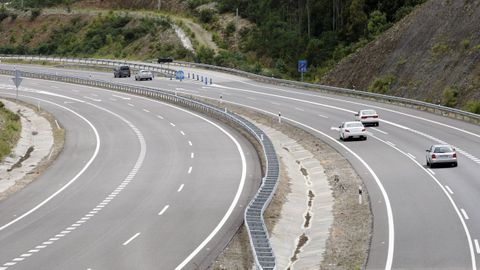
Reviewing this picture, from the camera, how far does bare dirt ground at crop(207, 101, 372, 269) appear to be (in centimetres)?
2597

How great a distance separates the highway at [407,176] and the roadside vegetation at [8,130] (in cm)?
1913

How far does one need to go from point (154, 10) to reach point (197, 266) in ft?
421

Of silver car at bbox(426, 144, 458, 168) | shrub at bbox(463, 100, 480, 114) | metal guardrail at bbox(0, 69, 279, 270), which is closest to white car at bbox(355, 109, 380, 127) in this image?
shrub at bbox(463, 100, 480, 114)

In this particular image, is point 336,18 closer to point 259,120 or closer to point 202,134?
point 259,120

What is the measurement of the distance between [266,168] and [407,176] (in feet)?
22.0

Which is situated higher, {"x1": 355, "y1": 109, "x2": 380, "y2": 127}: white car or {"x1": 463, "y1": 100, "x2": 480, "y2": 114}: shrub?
{"x1": 463, "y1": 100, "x2": 480, "y2": 114}: shrub

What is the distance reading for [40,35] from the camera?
149 metres

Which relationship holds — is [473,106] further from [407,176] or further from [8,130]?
[8,130]

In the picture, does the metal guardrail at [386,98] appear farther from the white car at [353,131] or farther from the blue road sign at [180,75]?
the white car at [353,131]

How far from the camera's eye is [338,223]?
3172 cm

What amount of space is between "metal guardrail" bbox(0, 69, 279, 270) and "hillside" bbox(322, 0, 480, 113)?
16429 mm

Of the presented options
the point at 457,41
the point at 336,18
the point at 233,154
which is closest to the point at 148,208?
the point at 233,154

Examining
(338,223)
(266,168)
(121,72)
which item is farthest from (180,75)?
(338,223)

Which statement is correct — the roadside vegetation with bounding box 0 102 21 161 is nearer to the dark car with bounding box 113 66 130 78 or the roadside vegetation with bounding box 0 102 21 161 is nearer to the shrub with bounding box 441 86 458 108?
the shrub with bounding box 441 86 458 108
